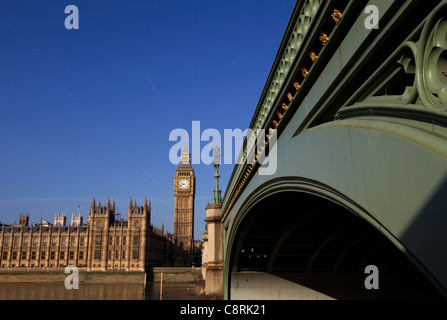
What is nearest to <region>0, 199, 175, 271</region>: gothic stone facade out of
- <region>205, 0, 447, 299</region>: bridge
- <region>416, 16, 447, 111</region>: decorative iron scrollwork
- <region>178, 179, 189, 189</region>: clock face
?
<region>178, 179, 189, 189</region>: clock face

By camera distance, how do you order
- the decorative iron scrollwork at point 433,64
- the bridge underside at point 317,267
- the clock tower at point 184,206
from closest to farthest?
the decorative iron scrollwork at point 433,64
the bridge underside at point 317,267
the clock tower at point 184,206

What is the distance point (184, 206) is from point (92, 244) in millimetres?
43719

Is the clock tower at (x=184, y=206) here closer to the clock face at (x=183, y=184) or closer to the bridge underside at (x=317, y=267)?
the clock face at (x=183, y=184)

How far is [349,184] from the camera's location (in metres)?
4.88

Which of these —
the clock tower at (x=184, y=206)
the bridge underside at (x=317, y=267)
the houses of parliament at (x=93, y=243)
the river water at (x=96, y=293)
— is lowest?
the river water at (x=96, y=293)

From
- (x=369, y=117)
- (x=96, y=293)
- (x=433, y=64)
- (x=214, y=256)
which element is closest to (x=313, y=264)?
(x=214, y=256)

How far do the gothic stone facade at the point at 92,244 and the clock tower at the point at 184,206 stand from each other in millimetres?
28842

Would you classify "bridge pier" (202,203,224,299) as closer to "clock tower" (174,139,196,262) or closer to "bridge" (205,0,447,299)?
"bridge" (205,0,447,299)

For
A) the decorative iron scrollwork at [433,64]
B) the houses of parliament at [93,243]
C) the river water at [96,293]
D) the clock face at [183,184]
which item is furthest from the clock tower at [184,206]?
the decorative iron scrollwork at [433,64]

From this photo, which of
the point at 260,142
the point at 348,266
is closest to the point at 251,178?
the point at 260,142

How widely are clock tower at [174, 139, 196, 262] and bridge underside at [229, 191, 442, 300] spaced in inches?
4229

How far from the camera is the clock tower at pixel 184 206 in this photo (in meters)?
132

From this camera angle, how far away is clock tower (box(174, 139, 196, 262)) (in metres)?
132
